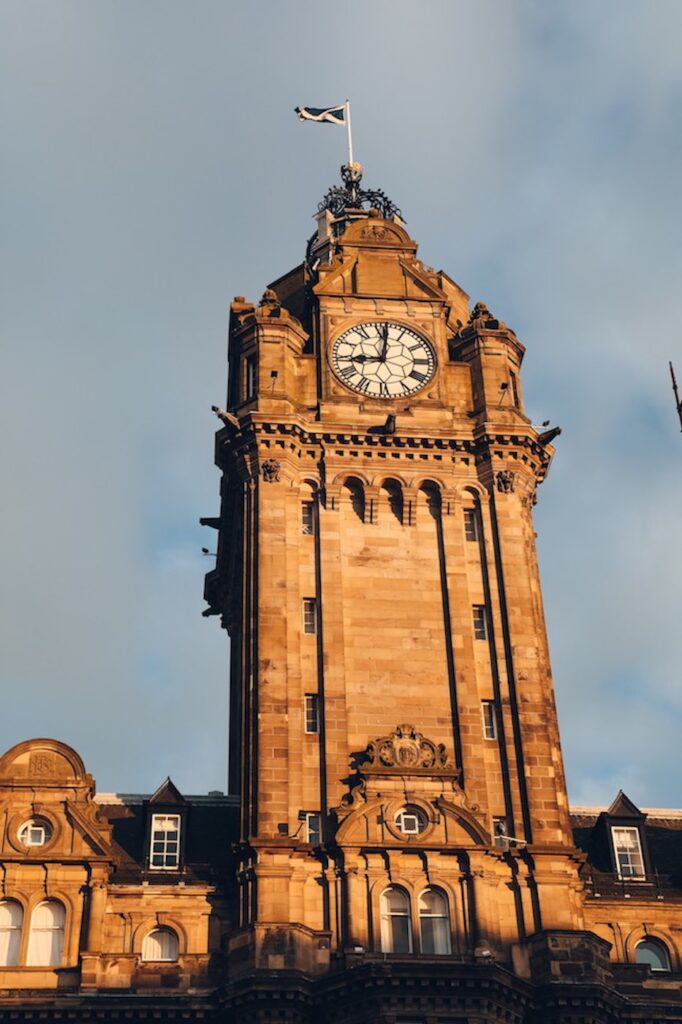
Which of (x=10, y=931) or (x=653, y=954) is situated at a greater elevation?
(x=10, y=931)

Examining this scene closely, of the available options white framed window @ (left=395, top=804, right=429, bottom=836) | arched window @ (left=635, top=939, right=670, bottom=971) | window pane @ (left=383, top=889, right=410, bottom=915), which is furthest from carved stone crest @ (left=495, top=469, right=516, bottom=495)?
arched window @ (left=635, top=939, right=670, bottom=971)

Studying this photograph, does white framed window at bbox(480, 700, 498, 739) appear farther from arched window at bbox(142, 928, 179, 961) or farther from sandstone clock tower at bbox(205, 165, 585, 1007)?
arched window at bbox(142, 928, 179, 961)

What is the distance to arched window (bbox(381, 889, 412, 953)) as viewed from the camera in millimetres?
68438

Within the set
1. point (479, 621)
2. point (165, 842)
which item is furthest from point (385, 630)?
point (165, 842)

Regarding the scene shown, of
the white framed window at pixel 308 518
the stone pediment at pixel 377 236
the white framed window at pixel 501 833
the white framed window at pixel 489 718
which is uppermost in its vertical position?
the stone pediment at pixel 377 236

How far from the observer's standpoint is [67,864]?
7012cm

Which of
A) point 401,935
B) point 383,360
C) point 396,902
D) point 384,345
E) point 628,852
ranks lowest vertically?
point 401,935

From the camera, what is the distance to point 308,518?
80625 mm

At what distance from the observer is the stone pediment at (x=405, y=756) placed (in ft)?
237

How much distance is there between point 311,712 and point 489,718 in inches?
300

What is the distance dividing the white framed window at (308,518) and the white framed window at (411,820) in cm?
1436

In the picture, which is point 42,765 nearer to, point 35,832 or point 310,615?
point 35,832

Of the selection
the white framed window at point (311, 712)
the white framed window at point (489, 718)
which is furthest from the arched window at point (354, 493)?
the white framed window at point (489, 718)

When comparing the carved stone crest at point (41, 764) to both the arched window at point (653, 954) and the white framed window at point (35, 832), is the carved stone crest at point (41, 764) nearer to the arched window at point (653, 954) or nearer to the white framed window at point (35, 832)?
the white framed window at point (35, 832)
